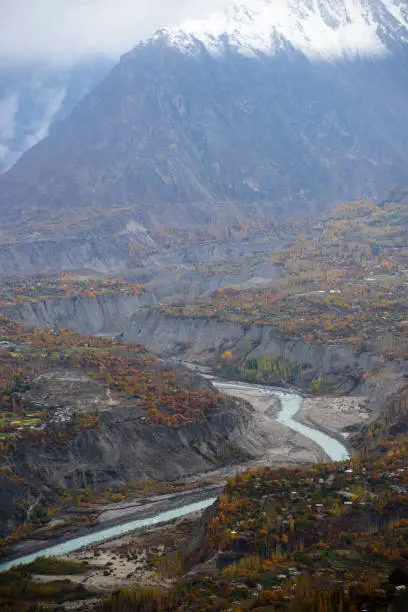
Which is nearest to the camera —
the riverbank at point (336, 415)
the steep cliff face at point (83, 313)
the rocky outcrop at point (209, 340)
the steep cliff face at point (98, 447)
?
the steep cliff face at point (98, 447)

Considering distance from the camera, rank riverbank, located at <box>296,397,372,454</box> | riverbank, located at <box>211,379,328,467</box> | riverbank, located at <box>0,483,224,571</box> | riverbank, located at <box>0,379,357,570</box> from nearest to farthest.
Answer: riverbank, located at <box>0,483,224,571</box> → riverbank, located at <box>0,379,357,570</box> → riverbank, located at <box>211,379,328,467</box> → riverbank, located at <box>296,397,372,454</box>

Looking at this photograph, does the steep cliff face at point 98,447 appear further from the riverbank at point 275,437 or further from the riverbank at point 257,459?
the riverbank at point 257,459

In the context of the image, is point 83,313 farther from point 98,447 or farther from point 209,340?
point 98,447

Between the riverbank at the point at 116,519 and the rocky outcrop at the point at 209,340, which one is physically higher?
the riverbank at the point at 116,519

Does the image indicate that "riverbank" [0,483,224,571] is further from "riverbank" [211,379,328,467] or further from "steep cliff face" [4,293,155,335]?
"steep cliff face" [4,293,155,335]

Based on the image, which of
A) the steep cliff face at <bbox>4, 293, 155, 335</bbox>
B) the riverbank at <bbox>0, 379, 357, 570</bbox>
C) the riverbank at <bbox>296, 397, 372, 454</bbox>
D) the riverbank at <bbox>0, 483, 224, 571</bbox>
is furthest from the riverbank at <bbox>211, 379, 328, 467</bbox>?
the steep cliff face at <bbox>4, 293, 155, 335</bbox>

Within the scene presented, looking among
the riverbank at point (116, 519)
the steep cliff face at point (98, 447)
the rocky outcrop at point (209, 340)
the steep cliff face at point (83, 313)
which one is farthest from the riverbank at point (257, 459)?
the steep cliff face at point (83, 313)

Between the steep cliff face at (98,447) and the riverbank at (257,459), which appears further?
the steep cliff face at (98,447)

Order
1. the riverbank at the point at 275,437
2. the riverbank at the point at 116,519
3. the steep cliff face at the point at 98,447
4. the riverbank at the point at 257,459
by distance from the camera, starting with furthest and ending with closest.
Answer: the riverbank at the point at 275,437, the steep cliff face at the point at 98,447, the riverbank at the point at 257,459, the riverbank at the point at 116,519

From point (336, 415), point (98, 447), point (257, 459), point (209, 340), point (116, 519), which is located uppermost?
point (98, 447)

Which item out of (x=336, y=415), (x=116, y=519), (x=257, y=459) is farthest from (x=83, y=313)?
(x=116, y=519)

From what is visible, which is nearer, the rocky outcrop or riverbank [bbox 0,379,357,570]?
riverbank [bbox 0,379,357,570]

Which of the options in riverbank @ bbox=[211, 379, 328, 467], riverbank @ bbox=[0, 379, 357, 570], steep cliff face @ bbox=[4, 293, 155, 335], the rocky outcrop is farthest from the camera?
steep cliff face @ bbox=[4, 293, 155, 335]
